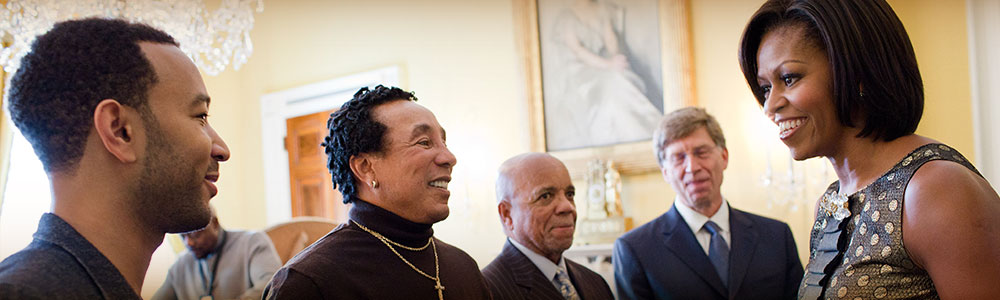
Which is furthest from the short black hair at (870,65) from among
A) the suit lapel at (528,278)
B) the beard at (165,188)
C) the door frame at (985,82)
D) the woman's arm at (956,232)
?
the door frame at (985,82)

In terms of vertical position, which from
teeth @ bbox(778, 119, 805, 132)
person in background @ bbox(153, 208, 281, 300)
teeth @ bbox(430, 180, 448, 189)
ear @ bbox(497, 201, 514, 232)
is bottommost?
person in background @ bbox(153, 208, 281, 300)

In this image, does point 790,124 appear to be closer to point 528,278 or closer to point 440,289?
point 440,289

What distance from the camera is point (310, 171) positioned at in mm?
7594

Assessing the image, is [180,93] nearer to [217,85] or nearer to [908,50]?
[908,50]

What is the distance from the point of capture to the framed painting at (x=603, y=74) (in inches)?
213

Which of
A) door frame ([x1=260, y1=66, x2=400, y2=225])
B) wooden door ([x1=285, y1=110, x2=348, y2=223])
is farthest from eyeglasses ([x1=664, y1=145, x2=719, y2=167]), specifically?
wooden door ([x1=285, y1=110, x2=348, y2=223])

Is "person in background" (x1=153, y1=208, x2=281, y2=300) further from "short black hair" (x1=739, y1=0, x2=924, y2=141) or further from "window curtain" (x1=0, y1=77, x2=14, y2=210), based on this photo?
"short black hair" (x1=739, y1=0, x2=924, y2=141)

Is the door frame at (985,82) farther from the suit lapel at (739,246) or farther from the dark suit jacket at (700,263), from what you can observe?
the suit lapel at (739,246)

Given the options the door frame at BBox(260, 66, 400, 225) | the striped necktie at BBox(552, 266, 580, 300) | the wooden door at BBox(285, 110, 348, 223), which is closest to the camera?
the striped necktie at BBox(552, 266, 580, 300)

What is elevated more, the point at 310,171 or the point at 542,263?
the point at 310,171

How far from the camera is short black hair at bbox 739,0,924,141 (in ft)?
5.16

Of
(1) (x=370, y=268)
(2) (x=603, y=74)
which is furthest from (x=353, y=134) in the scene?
(2) (x=603, y=74)

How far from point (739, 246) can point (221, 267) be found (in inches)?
110

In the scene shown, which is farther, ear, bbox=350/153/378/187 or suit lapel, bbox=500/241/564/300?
suit lapel, bbox=500/241/564/300
